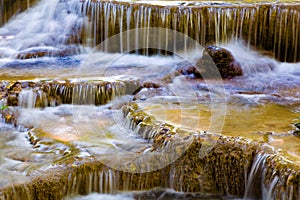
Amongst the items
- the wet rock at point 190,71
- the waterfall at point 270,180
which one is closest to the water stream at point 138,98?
the waterfall at point 270,180

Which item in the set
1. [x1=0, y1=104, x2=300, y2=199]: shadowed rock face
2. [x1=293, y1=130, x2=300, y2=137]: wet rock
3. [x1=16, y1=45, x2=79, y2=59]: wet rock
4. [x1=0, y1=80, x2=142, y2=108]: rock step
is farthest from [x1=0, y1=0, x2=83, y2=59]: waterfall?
[x1=293, y1=130, x2=300, y2=137]: wet rock

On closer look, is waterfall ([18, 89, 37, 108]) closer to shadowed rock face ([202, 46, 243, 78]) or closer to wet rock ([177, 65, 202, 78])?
wet rock ([177, 65, 202, 78])

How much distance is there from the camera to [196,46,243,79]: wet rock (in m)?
9.57

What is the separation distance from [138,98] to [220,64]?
7.83 feet

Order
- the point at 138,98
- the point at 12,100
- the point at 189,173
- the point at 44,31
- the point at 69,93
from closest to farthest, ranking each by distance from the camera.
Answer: the point at 189,173, the point at 138,98, the point at 12,100, the point at 69,93, the point at 44,31

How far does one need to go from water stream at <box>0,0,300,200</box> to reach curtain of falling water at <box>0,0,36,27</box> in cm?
6

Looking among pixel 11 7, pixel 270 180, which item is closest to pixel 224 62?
pixel 270 180

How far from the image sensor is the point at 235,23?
10.7 m

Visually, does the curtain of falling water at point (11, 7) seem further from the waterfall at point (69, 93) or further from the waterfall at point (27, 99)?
the waterfall at point (27, 99)

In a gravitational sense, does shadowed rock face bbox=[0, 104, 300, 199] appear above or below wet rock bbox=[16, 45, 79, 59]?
below

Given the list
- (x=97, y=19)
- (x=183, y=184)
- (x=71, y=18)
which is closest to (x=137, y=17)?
(x=97, y=19)

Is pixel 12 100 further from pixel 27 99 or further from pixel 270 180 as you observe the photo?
pixel 270 180

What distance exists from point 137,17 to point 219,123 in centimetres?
488

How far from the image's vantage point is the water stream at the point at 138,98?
234 inches
